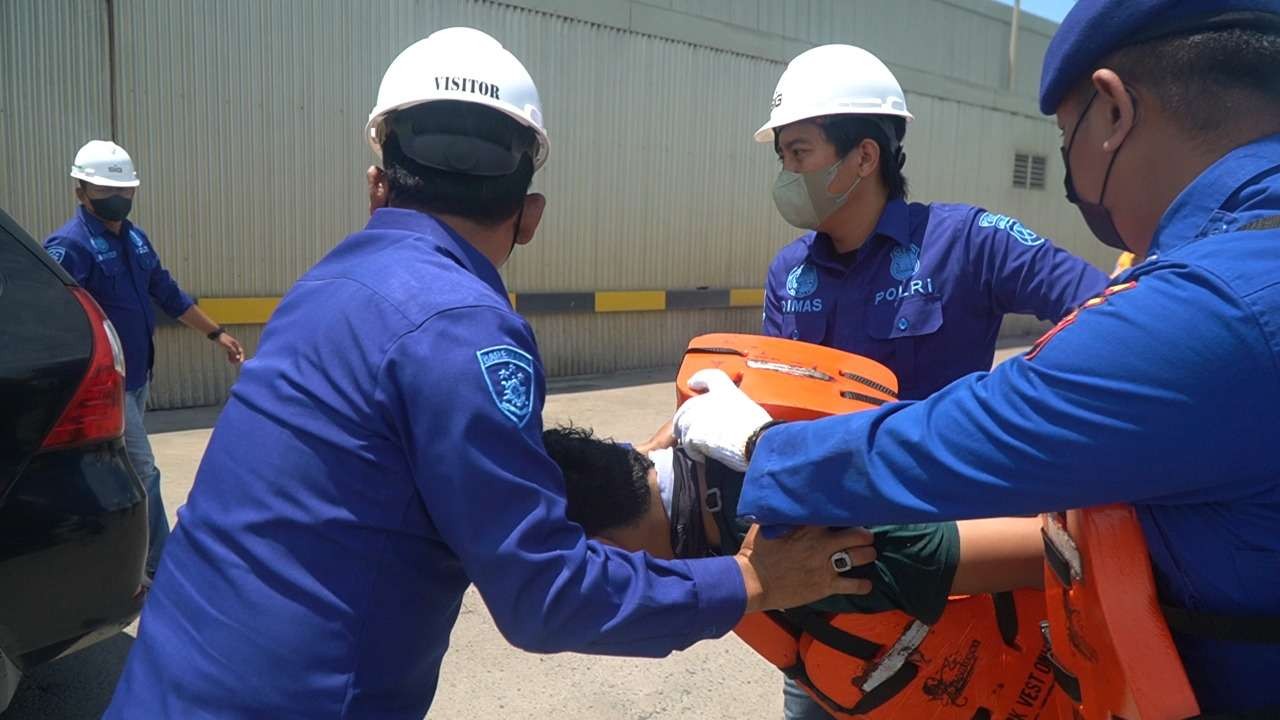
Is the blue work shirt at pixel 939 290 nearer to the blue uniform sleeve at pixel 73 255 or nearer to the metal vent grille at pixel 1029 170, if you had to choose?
the blue uniform sleeve at pixel 73 255

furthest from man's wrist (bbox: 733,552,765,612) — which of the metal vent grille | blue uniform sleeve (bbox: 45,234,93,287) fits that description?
the metal vent grille

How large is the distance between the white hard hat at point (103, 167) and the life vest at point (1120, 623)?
4.92m

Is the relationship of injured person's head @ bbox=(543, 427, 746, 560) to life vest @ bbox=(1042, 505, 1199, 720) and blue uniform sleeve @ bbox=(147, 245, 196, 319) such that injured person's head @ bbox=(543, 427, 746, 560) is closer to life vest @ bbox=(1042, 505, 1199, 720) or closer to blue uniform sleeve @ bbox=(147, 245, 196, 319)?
life vest @ bbox=(1042, 505, 1199, 720)

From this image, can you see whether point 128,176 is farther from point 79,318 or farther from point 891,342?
point 891,342

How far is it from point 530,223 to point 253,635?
753 mm

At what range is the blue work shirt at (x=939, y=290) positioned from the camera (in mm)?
2359

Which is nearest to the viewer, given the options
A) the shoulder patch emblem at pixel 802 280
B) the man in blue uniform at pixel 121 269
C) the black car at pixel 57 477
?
the black car at pixel 57 477

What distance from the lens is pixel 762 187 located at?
10.7 m

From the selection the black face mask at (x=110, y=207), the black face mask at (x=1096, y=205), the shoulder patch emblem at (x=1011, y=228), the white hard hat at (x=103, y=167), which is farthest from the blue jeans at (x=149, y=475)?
the black face mask at (x=1096, y=205)

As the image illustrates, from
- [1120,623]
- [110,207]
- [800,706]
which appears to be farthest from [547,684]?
[110,207]

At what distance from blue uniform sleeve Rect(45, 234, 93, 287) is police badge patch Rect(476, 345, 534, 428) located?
158 inches

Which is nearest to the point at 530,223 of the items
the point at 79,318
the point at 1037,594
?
the point at 1037,594

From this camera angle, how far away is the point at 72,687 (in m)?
3.25

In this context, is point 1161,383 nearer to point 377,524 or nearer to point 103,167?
point 377,524
